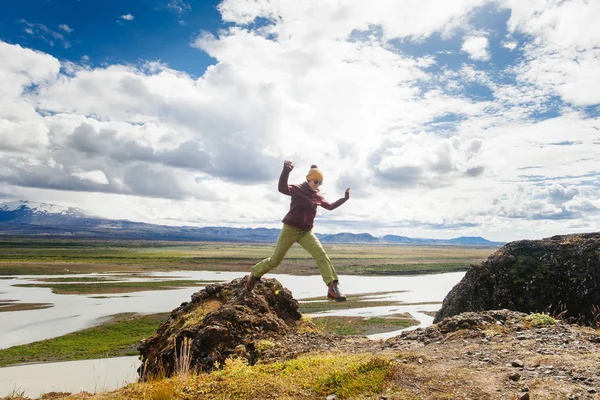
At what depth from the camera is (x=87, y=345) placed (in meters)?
28.6

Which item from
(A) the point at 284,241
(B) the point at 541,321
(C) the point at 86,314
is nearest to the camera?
(B) the point at 541,321

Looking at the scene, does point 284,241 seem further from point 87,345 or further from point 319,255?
point 87,345

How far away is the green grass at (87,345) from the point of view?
84.1 ft

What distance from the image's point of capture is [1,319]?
3569cm

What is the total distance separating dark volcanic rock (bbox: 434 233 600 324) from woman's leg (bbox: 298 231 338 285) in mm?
6758

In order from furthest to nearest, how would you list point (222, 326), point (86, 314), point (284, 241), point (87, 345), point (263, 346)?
1. point (86, 314)
2. point (87, 345)
3. point (222, 326)
4. point (263, 346)
5. point (284, 241)

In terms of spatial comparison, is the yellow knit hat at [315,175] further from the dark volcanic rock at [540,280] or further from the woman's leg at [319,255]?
the dark volcanic rock at [540,280]

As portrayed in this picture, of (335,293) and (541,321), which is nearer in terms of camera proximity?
(335,293)

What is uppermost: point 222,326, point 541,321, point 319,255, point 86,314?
point 319,255

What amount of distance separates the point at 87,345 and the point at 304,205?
27442 millimetres

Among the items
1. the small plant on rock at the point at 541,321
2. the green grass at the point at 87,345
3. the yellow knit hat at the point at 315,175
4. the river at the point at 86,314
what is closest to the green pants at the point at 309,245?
the yellow knit hat at the point at 315,175

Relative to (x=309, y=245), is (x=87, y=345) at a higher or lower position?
lower

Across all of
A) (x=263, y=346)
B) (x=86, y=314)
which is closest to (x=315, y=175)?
(x=263, y=346)

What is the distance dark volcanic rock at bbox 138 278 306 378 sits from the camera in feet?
29.5
